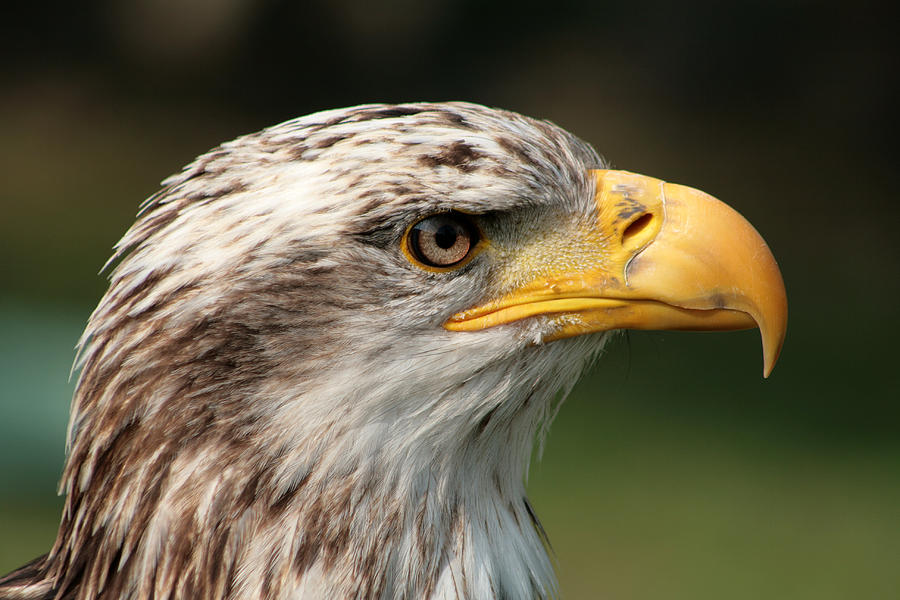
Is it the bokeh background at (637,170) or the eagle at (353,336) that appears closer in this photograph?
the eagle at (353,336)

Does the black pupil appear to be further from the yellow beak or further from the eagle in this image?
the yellow beak

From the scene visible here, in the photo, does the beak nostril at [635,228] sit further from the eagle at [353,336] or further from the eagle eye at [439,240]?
the eagle eye at [439,240]

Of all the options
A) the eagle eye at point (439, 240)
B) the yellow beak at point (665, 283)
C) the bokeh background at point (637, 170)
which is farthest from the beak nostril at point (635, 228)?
the bokeh background at point (637, 170)

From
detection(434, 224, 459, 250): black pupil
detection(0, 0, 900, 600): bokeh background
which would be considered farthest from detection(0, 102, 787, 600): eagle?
detection(0, 0, 900, 600): bokeh background

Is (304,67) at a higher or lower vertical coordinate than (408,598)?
higher

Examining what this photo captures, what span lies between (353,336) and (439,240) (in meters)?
0.23

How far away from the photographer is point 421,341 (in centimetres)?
183

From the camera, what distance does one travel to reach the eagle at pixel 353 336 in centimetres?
175

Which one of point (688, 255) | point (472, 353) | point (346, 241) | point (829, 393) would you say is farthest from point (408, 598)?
point (829, 393)

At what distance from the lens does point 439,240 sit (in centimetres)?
183

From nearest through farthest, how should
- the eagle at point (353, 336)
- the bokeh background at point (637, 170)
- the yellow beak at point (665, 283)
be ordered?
the eagle at point (353, 336) < the yellow beak at point (665, 283) < the bokeh background at point (637, 170)

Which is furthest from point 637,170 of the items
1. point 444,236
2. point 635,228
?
point 444,236

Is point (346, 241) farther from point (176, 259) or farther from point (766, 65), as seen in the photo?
point (766, 65)

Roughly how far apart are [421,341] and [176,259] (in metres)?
0.46
